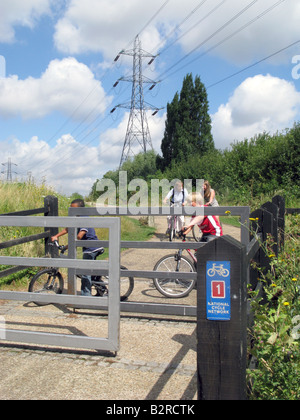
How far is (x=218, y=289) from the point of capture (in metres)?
2.08

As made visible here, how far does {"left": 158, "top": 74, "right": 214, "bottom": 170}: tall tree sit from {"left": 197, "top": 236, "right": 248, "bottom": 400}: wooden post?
40.2 m

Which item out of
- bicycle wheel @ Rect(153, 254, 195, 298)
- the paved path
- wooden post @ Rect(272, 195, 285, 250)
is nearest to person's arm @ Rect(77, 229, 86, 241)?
the paved path

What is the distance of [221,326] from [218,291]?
16cm

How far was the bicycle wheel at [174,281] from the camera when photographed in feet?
21.8

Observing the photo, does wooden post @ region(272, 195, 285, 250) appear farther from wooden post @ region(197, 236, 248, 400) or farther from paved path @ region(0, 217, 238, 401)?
wooden post @ region(197, 236, 248, 400)

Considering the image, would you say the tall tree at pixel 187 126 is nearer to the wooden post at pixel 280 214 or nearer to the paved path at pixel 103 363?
the wooden post at pixel 280 214

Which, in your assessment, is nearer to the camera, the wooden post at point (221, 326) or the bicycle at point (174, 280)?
the wooden post at point (221, 326)

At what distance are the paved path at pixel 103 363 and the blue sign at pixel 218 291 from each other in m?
1.61

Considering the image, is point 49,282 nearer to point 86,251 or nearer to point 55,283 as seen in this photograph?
point 55,283

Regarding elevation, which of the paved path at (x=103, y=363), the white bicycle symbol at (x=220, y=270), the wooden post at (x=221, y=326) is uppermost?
the white bicycle symbol at (x=220, y=270)

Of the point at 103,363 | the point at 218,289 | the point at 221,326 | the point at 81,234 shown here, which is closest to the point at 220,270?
the point at 218,289

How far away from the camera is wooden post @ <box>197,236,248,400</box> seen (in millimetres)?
2051

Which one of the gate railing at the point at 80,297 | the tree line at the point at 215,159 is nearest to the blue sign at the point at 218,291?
the gate railing at the point at 80,297
